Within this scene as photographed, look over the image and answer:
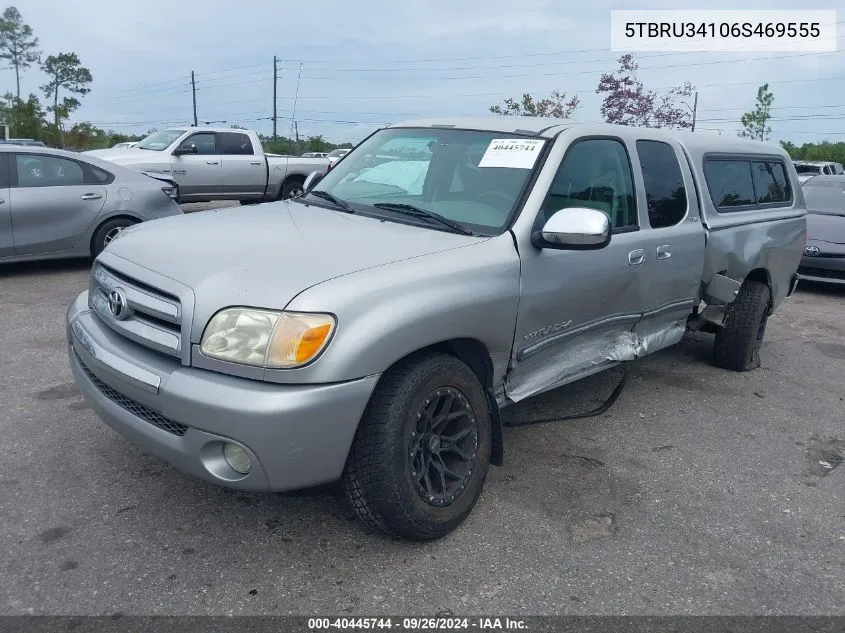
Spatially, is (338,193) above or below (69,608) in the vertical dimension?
above

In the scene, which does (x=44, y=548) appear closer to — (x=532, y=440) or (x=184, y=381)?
(x=184, y=381)

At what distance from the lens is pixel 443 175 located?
3.86 m

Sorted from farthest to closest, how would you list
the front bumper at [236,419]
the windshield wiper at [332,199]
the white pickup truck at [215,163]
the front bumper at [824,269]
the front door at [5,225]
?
the white pickup truck at [215,163] → the front bumper at [824,269] → the front door at [5,225] → the windshield wiper at [332,199] → the front bumper at [236,419]

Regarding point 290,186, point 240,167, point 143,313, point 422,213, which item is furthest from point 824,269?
point 240,167

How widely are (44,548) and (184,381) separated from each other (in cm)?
96

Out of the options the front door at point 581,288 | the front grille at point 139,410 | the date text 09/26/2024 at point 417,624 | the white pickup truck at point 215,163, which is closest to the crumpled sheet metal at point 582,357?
the front door at point 581,288

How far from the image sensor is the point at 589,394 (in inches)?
194

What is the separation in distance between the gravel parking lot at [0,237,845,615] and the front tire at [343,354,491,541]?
177 mm

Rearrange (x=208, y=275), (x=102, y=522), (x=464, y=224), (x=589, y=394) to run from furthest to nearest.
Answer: (x=589, y=394) → (x=464, y=224) → (x=102, y=522) → (x=208, y=275)

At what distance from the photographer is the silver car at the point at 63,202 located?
24.9ft

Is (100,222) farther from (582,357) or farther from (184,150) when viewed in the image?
(582,357)

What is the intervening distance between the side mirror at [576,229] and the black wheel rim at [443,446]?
33.1 inches

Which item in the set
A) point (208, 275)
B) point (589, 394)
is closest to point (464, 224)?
point (208, 275)

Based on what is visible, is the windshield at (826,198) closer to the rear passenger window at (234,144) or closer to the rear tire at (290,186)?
the rear tire at (290,186)
